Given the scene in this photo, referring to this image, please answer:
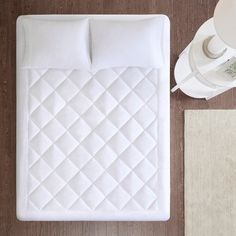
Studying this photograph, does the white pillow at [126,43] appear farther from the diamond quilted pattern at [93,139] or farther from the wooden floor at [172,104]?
the wooden floor at [172,104]

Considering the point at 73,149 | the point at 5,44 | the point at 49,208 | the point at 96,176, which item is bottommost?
the point at 49,208

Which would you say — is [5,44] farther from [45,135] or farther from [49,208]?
[49,208]

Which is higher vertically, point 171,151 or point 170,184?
point 171,151

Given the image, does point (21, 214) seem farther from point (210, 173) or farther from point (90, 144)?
point (210, 173)

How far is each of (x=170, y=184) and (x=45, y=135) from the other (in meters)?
1.02

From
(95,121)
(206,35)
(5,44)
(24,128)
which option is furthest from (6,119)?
(206,35)

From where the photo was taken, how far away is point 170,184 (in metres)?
2.82

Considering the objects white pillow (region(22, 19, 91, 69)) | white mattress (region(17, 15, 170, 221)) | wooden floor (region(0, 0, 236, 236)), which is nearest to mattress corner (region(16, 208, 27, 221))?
white mattress (region(17, 15, 170, 221))

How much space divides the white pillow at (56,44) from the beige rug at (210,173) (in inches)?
37.5

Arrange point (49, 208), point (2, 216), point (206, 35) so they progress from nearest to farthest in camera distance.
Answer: point (206, 35) < point (49, 208) < point (2, 216)

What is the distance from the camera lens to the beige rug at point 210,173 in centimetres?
281

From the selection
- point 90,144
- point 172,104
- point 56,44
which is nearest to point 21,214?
point 90,144

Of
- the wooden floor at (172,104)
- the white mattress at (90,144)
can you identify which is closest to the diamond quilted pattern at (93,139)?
the white mattress at (90,144)

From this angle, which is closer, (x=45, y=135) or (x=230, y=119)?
(x=45, y=135)
